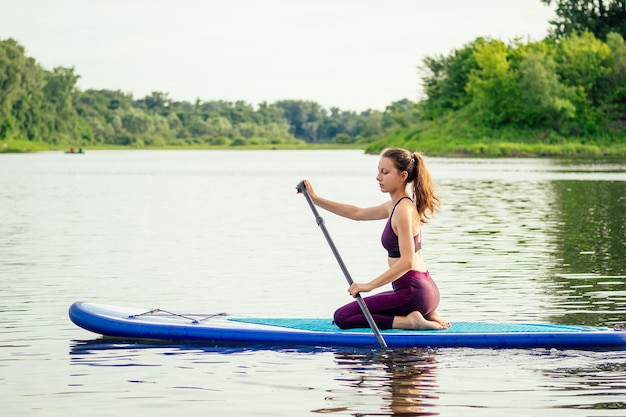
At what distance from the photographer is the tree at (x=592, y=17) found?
102688 millimetres

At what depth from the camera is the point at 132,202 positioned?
36.7 m

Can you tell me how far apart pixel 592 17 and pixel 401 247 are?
99.1 meters

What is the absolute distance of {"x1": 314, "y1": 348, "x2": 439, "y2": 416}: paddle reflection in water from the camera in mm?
8555

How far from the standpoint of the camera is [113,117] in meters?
165

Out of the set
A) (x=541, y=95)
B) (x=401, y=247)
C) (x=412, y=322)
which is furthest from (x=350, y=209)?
(x=541, y=95)

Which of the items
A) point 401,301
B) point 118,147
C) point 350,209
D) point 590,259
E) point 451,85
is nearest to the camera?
point 401,301

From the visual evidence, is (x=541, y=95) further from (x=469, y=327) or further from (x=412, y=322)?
(x=412, y=322)

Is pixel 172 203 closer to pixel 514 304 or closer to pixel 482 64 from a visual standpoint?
pixel 514 304

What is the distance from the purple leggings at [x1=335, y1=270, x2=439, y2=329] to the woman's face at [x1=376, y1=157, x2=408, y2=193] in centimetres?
78

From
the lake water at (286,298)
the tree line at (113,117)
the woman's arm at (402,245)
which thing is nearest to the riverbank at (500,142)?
the tree line at (113,117)

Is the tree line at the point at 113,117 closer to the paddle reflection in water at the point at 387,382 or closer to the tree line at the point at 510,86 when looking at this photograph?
the tree line at the point at 510,86

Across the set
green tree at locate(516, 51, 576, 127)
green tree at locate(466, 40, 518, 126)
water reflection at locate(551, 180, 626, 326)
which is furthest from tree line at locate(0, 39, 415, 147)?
water reflection at locate(551, 180, 626, 326)

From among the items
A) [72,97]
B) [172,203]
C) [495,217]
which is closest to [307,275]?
[495,217]

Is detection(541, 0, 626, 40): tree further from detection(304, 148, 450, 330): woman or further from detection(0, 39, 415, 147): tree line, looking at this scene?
detection(304, 148, 450, 330): woman
